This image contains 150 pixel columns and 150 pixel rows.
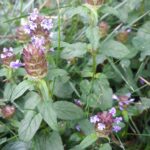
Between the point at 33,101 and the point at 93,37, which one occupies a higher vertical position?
the point at 93,37

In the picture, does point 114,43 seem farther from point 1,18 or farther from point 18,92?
point 1,18

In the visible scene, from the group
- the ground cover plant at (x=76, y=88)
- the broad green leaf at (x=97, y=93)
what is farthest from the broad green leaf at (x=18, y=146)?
the broad green leaf at (x=97, y=93)

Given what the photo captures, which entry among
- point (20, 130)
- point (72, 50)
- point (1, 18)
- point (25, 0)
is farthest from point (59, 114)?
point (25, 0)

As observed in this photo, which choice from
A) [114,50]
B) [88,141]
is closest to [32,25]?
[114,50]

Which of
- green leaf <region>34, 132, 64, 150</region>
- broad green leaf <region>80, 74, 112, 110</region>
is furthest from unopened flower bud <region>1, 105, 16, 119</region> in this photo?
broad green leaf <region>80, 74, 112, 110</region>

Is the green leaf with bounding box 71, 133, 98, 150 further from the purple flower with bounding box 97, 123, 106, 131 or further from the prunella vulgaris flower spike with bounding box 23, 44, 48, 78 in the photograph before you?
the prunella vulgaris flower spike with bounding box 23, 44, 48, 78

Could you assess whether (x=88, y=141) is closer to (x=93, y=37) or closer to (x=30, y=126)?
(x=30, y=126)
